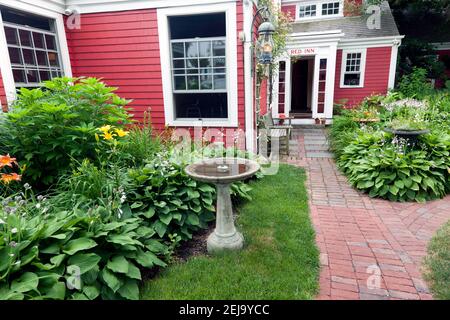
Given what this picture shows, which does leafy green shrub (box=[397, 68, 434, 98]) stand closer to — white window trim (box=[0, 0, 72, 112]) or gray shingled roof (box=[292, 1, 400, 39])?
gray shingled roof (box=[292, 1, 400, 39])

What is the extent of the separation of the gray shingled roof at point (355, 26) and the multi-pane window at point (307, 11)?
477 mm

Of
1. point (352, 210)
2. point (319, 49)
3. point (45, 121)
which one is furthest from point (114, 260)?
point (319, 49)

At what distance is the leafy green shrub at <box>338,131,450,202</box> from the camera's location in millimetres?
4000

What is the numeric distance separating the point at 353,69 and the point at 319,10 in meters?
2.75

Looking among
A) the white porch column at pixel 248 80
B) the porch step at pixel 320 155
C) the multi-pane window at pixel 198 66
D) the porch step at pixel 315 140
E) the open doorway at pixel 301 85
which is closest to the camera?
the white porch column at pixel 248 80

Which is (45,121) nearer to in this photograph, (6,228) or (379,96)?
(6,228)

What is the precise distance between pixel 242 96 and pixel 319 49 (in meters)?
4.98

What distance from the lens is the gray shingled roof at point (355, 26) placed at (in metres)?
9.65

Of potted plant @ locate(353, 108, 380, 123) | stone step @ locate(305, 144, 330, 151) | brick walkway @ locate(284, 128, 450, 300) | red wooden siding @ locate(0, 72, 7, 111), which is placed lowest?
brick walkway @ locate(284, 128, 450, 300)

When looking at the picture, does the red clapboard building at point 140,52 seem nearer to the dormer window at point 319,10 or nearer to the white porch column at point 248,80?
the white porch column at point 248,80

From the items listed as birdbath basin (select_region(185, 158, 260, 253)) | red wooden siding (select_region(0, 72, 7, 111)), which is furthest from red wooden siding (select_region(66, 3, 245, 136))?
birdbath basin (select_region(185, 158, 260, 253))

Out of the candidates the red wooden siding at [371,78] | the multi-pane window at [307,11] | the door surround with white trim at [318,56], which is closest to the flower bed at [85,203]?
the door surround with white trim at [318,56]

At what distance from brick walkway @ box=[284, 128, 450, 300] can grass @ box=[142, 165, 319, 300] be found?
155mm

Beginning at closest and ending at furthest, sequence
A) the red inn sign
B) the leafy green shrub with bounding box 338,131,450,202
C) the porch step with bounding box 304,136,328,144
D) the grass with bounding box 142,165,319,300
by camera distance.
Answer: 1. the grass with bounding box 142,165,319,300
2. the leafy green shrub with bounding box 338,131,450,202
3. the porch step with bounding box 304,136,328,144
4. the red inn sign
